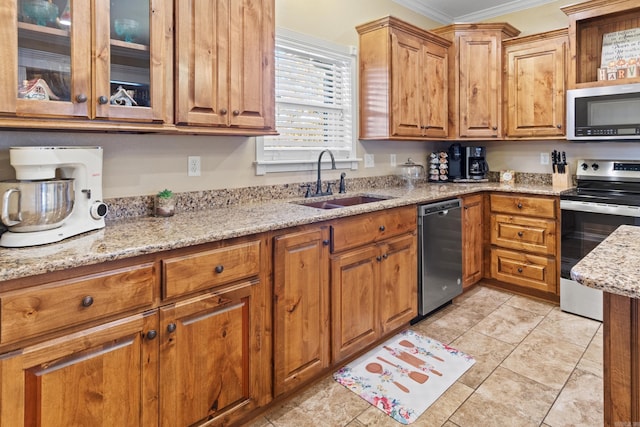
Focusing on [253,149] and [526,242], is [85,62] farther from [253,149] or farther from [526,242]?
[526,242]

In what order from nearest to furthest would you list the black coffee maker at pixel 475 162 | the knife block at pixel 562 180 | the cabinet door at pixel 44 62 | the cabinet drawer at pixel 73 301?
the cabinet drawer at pixel 73 301 → the cabinet door at pixel 44 62 → the knife block at pixel 562 180 → the black coffee maker at pixel 475 162

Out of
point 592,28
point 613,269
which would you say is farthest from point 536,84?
point 613,269

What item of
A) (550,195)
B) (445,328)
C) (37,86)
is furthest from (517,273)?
(37,86)

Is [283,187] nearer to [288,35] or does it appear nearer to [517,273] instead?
[288,35]

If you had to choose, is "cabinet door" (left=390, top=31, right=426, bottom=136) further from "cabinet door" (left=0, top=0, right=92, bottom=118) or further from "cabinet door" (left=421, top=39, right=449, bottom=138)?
"cabinet door" (left=0, top=0, right=92, bottom=118)

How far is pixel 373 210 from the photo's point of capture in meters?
2.28

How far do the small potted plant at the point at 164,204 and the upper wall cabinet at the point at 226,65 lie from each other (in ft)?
1.36

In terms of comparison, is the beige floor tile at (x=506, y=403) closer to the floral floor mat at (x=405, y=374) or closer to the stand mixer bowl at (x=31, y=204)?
the floral floor mat at (x=405, y=374)

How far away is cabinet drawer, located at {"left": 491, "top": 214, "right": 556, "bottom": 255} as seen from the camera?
10.3 ft

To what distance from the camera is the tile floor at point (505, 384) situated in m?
1.85

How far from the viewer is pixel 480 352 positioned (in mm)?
2438

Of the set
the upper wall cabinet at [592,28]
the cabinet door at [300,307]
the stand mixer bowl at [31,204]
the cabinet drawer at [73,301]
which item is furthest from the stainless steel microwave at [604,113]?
the stand mixer bowl at [31,204]

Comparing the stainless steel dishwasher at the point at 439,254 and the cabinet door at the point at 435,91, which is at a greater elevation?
the cabinet door at the point at 435,91

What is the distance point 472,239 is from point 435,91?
135 centimetres
